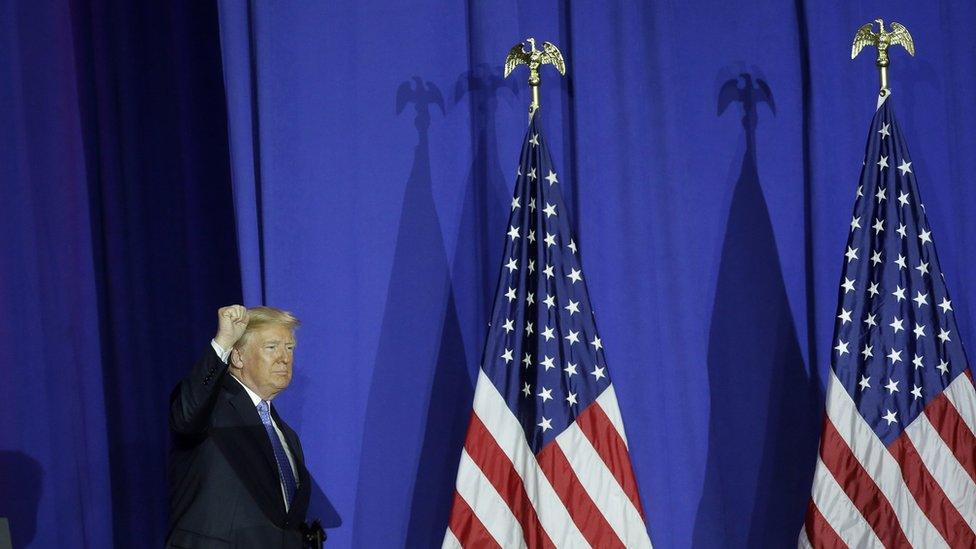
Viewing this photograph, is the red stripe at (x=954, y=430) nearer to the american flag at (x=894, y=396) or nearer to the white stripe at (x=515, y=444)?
the american flag at (x=894, y=396)

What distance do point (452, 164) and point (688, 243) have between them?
3.18ft

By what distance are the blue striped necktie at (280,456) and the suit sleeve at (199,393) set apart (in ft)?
0.94

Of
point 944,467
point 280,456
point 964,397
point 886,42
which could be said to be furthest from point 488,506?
point 886,42

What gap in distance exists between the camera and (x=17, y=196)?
147 inches

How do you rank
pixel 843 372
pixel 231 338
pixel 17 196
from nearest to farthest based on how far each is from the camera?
pixel 231 338 < pixel 17 196 < pixel 843 372

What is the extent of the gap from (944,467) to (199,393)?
2439mm

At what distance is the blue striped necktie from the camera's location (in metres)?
3.46

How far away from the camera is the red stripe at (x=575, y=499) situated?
379cm

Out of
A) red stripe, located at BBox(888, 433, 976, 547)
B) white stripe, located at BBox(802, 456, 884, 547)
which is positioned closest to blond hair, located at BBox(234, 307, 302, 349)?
white stripe, located at BBox(802, 456, 884, 547)

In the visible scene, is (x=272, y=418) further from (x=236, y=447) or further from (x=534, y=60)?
(x=534, y=60)

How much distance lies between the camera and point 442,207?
14.5 feet

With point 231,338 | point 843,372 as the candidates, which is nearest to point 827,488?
point 843,372

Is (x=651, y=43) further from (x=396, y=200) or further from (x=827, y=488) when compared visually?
(x=827, y=488)

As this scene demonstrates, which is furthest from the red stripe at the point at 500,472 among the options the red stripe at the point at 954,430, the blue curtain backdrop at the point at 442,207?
the red stripe at the point at 954,430
